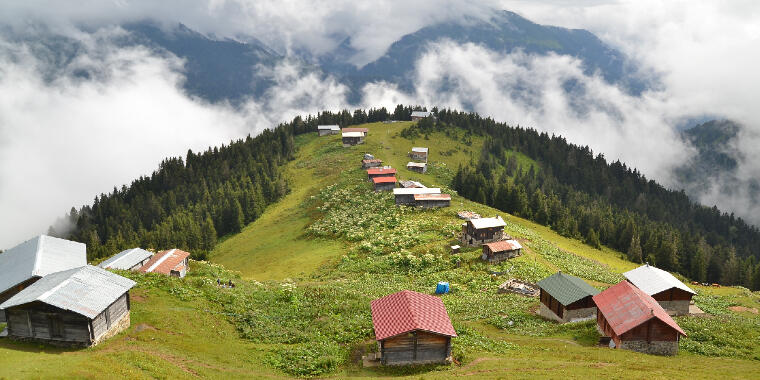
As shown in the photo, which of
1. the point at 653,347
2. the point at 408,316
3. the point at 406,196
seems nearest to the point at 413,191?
the point at 406,196

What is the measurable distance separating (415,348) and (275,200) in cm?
11367

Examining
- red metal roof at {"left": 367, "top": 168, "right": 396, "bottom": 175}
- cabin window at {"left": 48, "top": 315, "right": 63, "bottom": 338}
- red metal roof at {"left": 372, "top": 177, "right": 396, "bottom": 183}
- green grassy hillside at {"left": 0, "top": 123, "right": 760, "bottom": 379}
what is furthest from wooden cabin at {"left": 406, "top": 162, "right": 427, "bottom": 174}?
cabin window at {"left": 48, "top": 315, "right": 63, "bottom": 338}

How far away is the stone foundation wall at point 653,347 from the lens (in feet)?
125

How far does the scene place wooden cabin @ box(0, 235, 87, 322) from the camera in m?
39.5

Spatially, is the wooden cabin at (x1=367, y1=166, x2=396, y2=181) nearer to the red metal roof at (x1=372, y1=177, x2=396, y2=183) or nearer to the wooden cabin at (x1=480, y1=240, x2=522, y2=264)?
the red metal roof at (x1=372, y1=177, x2=396, y2=183)

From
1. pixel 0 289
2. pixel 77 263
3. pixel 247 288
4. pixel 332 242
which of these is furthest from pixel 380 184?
pixel 0 289

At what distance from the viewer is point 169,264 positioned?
66750mm

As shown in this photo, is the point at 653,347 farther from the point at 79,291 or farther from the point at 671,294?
the point at 79,291

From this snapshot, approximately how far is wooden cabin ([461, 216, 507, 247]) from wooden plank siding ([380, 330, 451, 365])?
45430mm

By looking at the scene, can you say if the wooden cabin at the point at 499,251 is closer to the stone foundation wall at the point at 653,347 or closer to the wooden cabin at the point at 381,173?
the stone foundation wall at the point at 653,347

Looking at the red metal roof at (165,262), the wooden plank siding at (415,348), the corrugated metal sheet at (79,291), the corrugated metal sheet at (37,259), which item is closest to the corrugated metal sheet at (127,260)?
the red metal roof at (165,262)

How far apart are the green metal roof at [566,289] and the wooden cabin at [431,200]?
169 ft

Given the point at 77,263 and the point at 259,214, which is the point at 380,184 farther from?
the point at 77,263

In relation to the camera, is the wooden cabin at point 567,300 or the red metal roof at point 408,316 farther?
the wooden cabin at point 567,300
